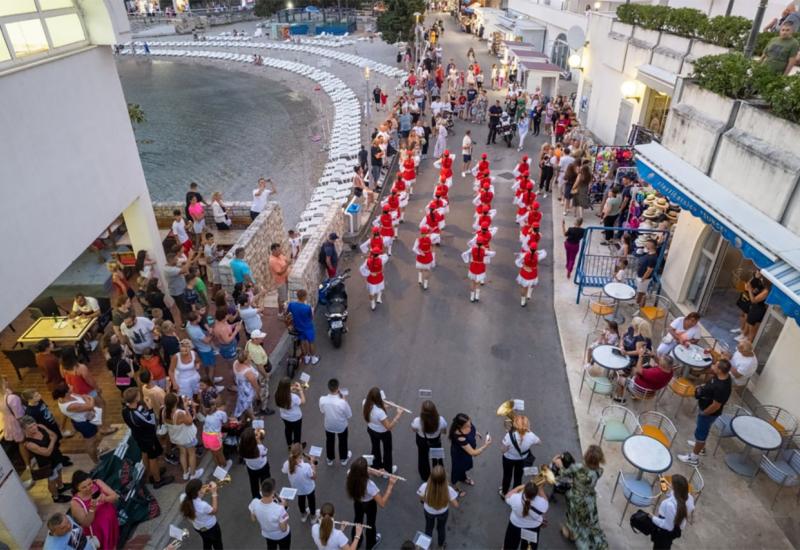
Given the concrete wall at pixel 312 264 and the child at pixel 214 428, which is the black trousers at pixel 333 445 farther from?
the concrete wall at pixel 312 264

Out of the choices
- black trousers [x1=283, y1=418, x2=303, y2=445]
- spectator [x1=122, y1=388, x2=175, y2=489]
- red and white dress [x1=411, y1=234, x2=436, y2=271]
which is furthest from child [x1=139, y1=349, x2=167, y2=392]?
red and white dress [x1=411, y1=234, x2=436, y2=271]

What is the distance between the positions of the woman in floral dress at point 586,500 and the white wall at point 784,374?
375 centimetres

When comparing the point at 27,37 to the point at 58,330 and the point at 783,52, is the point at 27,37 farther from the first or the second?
the point at 783,52

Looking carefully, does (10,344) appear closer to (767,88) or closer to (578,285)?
(578,285)

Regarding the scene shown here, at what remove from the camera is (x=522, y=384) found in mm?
9305

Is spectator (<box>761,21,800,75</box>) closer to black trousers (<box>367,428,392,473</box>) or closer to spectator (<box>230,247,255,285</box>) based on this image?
black trousers (<box>367,428,392,473</box>)

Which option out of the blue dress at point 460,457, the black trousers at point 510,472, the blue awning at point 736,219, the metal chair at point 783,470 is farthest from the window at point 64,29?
the metal chair at point 783,470

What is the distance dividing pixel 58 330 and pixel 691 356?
10.8 m

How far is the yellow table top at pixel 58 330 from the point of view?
366 inches

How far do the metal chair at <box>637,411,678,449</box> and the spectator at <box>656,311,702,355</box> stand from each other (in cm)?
121

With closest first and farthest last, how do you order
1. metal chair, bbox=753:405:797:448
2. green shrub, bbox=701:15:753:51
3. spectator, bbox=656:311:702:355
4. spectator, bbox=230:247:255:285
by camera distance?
metal chair, bbox=753:405:797:448 → spectator, bbox=656:311:702:355 → spectator, bbox=230:247:255:285 → green shrub, bbox=701:15:753:51

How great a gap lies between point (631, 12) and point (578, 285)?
11320mm

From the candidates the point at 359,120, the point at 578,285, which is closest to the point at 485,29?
the point at 359,120

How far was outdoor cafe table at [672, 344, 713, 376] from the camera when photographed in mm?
8117
